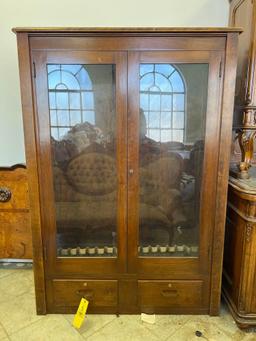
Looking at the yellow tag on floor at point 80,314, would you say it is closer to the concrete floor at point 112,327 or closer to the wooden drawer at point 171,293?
the concrete floor at point 112,327

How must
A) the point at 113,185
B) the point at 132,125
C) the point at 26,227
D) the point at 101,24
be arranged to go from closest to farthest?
the point at 132,125 < the point at 113,185 < the point at 101,24 < the point at 26,227

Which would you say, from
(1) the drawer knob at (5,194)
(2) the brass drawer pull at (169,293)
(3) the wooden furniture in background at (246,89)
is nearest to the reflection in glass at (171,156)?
(2) the brass drawer pull at (169,293)

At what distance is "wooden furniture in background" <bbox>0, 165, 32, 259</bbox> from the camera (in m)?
2.14

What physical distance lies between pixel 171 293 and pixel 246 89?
4.82 feet

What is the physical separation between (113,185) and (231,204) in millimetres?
818

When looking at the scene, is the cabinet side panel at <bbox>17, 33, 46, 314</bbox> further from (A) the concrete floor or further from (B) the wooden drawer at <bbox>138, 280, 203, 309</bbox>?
(B) the wooden drawer at <bbox>138, 280, 203, 309</bbox>

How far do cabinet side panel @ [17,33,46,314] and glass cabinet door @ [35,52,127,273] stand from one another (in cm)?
5

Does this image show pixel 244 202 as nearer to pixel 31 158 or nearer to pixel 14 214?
pixel 31 158

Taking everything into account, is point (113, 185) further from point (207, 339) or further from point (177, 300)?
point (207, 339)

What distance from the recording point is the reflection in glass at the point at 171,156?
1490 millimetres

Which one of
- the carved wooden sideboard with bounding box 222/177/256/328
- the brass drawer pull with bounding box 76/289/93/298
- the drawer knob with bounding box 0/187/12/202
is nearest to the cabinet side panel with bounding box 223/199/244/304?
the carved wooden sideboard with bounding box 222/177/256/328

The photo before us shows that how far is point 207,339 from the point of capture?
1546 mm

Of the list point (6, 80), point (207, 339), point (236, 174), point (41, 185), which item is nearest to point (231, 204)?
point (236, 174)

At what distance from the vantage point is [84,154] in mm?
1592
